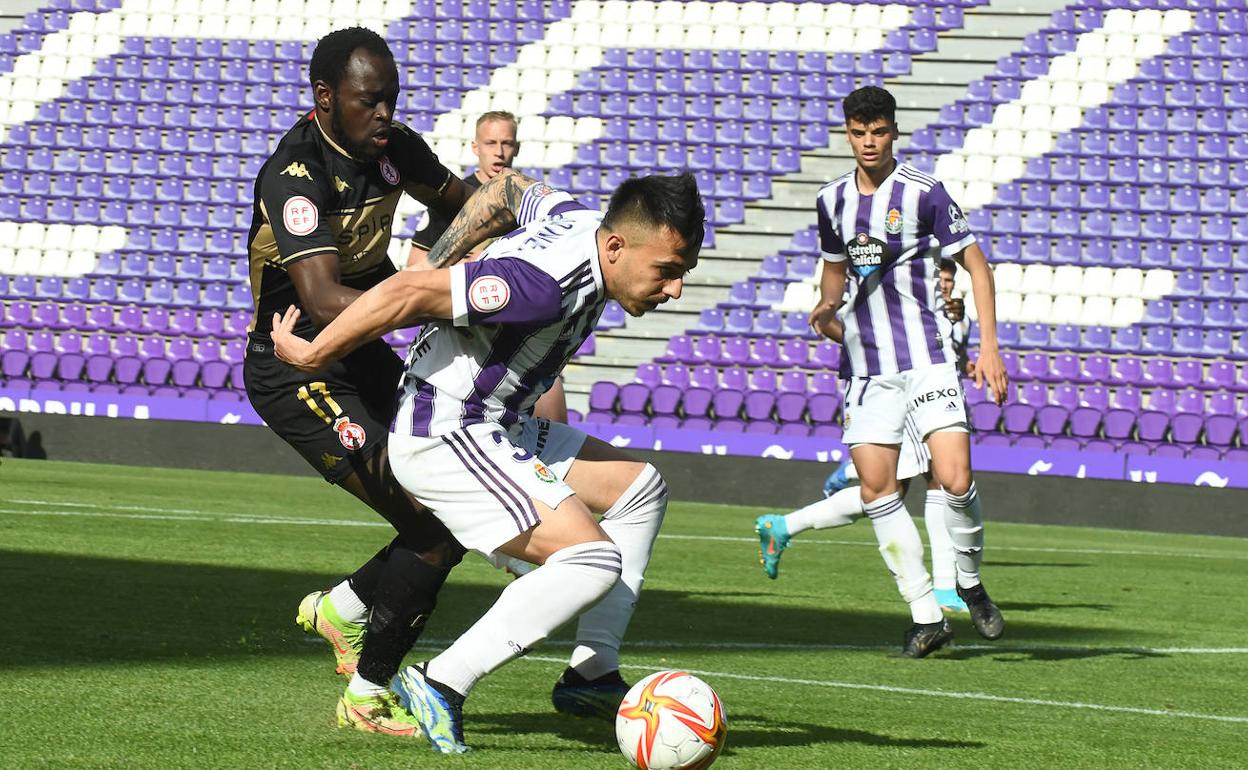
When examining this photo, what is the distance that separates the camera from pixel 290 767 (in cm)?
377

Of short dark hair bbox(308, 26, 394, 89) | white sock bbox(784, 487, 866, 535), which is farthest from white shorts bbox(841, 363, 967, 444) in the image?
short dark hair bbox(308, 26, 394, 89)

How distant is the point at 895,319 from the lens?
7203 mm

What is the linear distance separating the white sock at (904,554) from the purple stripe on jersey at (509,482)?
3.00 m

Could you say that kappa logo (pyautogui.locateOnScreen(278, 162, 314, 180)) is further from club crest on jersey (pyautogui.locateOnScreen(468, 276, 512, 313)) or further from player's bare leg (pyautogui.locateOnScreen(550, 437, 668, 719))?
player's bare leg (pyautogui.locateOnScreen(550, 437, 668, 719))

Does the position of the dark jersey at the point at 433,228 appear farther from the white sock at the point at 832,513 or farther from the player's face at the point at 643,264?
the white sock at the point at 832,513

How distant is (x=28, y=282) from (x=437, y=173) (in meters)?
21.5

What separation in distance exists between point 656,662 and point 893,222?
2.27 metres

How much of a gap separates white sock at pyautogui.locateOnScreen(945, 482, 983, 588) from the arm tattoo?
320 cm

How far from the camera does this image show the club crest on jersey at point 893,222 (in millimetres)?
7082

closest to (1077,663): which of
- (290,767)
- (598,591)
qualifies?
(598,591)

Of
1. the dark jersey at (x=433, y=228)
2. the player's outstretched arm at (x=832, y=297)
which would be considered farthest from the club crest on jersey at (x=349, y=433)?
the player's outstretched arm at (x=832, y=297)

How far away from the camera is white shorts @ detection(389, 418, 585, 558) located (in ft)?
13.5

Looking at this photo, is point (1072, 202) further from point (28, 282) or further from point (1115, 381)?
point (28, 282)

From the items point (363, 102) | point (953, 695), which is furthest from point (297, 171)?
point (953, 695)
